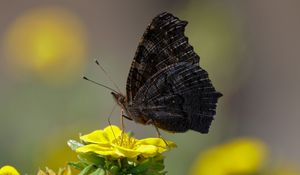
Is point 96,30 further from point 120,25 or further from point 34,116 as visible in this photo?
point 34,116

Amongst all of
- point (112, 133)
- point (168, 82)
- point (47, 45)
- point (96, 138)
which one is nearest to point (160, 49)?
point (168, 82)

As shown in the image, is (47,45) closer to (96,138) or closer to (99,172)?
(96,138)

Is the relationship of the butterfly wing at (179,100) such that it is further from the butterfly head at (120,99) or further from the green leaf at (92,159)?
the green leaf at (92,159)

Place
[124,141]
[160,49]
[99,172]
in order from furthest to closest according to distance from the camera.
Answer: [160,49] → [124,141] → [99,172]

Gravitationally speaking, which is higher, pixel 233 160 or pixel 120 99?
pixel 120 99

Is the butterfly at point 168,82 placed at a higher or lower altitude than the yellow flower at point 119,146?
higher

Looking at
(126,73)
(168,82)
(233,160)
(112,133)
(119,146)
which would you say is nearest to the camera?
Answer: (119,146)

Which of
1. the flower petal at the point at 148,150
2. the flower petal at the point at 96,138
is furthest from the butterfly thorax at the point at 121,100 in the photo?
the flower petal at the point at 148,150

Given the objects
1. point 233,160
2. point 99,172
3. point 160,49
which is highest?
point 160,49

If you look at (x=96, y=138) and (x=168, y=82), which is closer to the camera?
(x=96, y=138)
